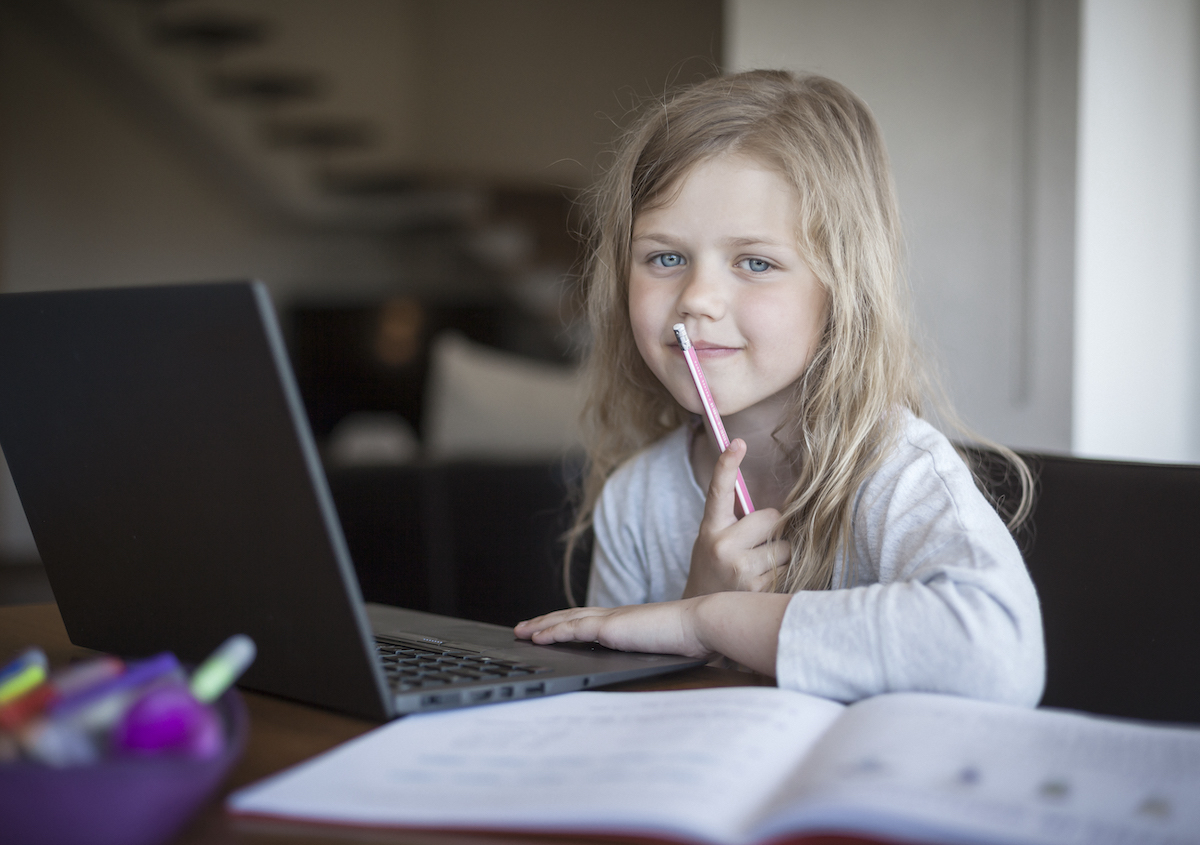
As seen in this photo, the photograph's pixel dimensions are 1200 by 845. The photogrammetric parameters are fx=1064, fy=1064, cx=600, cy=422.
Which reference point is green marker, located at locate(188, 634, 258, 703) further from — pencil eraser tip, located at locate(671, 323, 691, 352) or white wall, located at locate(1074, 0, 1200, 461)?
white wall, located at locate(1074, 0, 1200, 461)

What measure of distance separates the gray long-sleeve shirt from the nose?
19 centimetres

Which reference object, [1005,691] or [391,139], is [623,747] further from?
[391,139]

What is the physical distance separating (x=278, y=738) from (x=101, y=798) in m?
0.16

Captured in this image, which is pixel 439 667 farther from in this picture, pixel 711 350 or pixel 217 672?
pixel 711 350

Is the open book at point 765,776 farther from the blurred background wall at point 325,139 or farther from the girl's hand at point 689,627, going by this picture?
the blurred background wall at point 325,139

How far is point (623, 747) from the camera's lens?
1.60ft

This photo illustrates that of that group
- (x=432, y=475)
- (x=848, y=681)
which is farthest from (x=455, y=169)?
(x=848, y=681)

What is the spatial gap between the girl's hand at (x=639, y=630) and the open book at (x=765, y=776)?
0.48ft

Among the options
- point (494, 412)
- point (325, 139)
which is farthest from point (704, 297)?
point (325, 139)

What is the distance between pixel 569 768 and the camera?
0.47 meters

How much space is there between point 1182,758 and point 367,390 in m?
4.77

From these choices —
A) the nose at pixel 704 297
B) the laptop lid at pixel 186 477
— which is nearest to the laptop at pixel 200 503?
the laptop lid at pixel 186 477

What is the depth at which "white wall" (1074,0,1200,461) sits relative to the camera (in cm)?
160

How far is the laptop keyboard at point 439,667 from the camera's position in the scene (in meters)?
0.61
